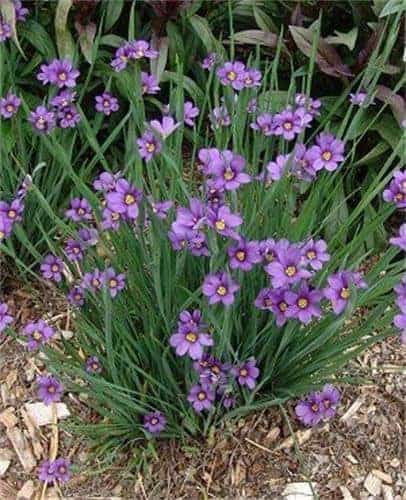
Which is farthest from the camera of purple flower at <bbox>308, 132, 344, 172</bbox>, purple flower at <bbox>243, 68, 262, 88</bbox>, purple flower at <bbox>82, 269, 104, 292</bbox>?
purple flower at <bbox>243, 68, 262, 88</bbox>

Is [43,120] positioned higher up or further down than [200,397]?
higher up

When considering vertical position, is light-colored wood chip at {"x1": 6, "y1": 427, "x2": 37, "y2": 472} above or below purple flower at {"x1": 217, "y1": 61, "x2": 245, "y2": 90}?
below

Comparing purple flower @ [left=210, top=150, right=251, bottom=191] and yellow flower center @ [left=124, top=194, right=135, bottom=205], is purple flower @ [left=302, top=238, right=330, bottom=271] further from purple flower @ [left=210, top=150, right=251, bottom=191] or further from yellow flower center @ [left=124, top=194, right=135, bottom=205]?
yellow flower center @ [left=124, top=194, right=135, bottom=205]

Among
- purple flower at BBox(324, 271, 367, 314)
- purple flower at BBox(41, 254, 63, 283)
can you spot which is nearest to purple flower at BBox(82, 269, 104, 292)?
purple flower at BBox(41, 254, 63, 283)

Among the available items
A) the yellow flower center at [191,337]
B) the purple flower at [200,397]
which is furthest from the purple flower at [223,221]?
the purple flower at [200,397]

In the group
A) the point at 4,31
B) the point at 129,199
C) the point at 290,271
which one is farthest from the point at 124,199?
the point at 4,31

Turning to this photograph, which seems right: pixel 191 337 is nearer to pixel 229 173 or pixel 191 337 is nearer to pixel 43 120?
pixel 229 173

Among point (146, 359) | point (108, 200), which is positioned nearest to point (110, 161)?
point (146, 359)
